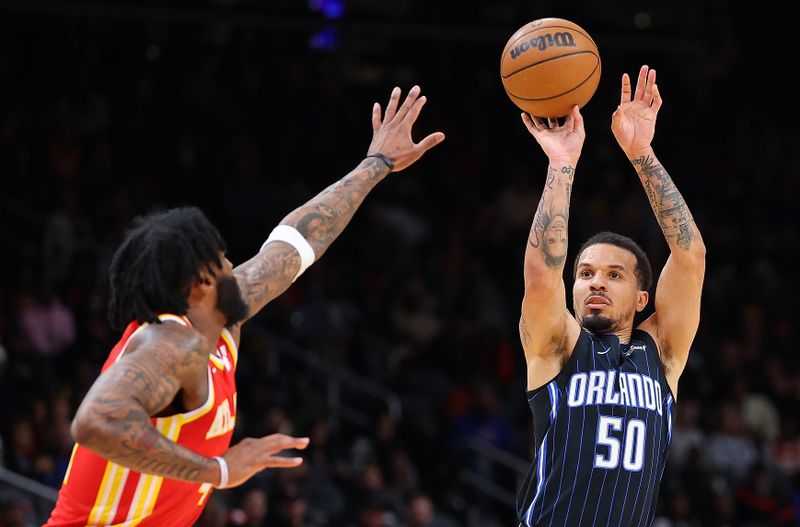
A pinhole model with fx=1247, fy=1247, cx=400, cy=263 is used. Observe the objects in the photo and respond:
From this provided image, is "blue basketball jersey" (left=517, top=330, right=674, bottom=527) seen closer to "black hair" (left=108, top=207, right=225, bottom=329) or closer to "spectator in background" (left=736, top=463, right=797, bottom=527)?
"black hair" (left=108, top=207, right=225, bottom=329)

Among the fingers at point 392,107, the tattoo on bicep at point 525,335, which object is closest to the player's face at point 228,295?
the tattoo on bicep at point 525,335

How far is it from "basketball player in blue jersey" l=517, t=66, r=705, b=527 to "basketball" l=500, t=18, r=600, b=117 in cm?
13

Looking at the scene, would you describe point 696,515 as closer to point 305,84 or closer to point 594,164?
point 594,164

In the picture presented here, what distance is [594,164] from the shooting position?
630 inches

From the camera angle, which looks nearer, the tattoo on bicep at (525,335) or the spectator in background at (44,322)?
the tattoo on bicep at (525,335)

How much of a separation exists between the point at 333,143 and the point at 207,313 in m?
10.7

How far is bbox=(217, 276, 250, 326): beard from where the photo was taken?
3969mm

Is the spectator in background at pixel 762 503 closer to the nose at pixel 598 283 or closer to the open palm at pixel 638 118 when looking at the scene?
the open palm at pixel 638 118

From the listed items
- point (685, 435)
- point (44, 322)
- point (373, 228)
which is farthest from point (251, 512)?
point (685, 435)

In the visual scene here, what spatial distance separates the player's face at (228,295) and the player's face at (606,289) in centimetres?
167

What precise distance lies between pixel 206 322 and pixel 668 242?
7.36 feet

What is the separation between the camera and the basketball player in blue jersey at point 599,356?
4.79m

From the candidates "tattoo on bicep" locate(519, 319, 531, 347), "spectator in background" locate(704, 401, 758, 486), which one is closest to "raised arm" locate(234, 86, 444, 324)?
"tattoo on bicep" locate(519, 319, 531, 347)

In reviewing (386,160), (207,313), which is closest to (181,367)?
(207,313)
